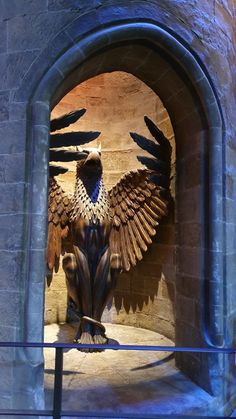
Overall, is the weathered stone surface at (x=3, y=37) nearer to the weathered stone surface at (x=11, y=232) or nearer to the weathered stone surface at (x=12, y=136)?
the weathered stone surface at (x=12, y=136)

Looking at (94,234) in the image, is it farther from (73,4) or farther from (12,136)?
(73,4)

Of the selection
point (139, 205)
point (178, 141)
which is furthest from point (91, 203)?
point (178, 141)

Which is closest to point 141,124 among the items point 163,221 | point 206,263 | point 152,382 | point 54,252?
point 163,221

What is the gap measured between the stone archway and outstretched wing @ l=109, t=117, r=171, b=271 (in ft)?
1.26

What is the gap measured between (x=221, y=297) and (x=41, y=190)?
1.46 meters

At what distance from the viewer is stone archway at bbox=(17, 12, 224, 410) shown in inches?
81.6

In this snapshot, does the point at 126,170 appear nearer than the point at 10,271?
No

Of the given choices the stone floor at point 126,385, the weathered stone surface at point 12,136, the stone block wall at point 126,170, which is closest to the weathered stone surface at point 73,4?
the weathered stone surface at point 12,136

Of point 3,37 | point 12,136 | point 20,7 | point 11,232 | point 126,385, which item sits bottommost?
point 126,385

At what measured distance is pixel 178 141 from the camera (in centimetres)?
296

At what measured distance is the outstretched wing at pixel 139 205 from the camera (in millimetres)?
3340

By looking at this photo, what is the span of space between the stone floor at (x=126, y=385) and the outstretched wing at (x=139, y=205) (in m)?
1.02

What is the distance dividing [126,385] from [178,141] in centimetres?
195

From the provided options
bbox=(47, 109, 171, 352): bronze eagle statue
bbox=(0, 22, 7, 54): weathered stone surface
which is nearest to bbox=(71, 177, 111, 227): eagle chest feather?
bbox=(47, 109, 171, 352): bronze eagle statue
